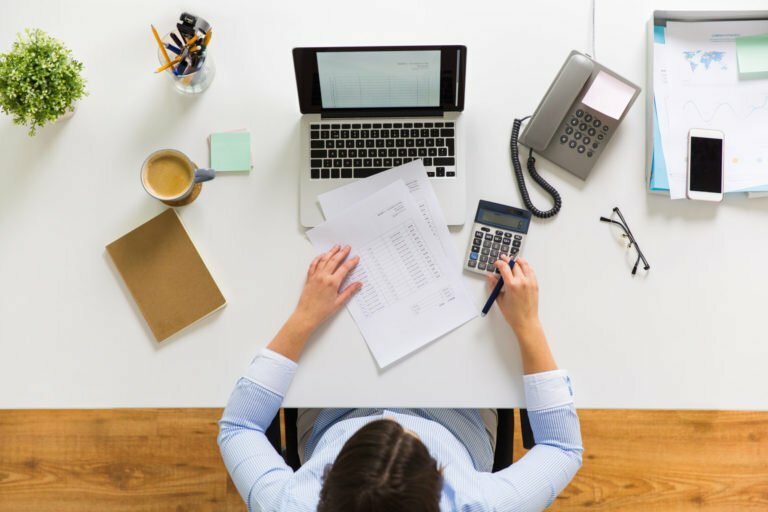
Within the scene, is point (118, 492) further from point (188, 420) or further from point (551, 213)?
point (551, 213)

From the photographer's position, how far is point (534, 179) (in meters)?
1.05

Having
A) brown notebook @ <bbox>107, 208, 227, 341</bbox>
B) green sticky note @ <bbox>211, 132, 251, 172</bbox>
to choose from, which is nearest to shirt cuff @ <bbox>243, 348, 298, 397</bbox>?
brown notebook @ <bbox>107, 208, 227, 341</bbox>

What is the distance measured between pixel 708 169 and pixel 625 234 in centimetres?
18

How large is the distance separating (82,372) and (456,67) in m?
0.84

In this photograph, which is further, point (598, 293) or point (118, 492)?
point (118, 492)

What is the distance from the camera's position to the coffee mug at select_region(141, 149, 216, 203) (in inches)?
39.5

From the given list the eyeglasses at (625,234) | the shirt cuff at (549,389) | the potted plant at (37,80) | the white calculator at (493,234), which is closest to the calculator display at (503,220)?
the white calculator at (493,234)

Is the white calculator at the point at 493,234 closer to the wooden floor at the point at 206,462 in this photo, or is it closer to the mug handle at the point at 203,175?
the mug handle at the point at 203,175

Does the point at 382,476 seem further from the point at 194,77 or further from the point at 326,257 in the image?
the point at 194,77

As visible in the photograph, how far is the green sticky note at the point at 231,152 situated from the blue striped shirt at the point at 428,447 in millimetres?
343

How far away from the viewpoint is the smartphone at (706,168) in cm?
102

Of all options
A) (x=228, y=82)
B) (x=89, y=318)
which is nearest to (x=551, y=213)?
(x=228, y=82)

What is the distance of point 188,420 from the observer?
5.25 ft

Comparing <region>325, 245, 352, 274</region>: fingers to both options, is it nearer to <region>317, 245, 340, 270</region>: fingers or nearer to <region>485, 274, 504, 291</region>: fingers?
<region>317, 245, 340, 270</region>: fingers
